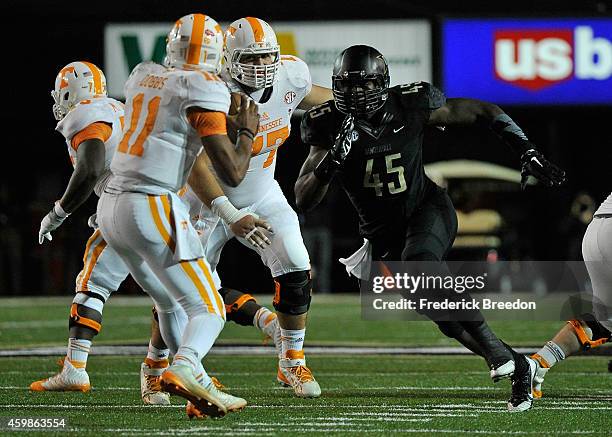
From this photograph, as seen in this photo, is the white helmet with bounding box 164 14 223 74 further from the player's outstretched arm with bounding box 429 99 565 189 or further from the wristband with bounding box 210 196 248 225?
the player's outstretched arm with bounding box 429 99 565 189

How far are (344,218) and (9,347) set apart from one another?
962cm

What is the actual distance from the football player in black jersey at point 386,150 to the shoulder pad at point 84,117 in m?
1.03

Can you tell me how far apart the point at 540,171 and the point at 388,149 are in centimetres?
81

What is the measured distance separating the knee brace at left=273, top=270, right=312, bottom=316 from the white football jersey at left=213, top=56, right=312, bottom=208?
1.51 ft

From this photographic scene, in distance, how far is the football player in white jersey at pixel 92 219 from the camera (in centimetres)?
640

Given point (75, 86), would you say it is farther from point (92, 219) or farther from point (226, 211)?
point (226, 211)

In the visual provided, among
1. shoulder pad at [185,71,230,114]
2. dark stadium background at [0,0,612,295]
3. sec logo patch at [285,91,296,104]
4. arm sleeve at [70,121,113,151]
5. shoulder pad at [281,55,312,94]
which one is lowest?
dark stadium background at [0,0,612,295]

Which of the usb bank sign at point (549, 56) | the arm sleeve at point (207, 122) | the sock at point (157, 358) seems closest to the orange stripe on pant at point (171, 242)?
the arm sleeve at point (207, 122)

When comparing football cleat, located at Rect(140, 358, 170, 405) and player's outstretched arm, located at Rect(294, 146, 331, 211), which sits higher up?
player's outstretched arm, located at Rect(294, 146, 331, 211)

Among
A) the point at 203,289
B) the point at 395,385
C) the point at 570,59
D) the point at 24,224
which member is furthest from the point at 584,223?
the point at 203,289

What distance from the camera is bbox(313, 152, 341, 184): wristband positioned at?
19.3 ft

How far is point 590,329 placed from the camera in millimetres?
6273

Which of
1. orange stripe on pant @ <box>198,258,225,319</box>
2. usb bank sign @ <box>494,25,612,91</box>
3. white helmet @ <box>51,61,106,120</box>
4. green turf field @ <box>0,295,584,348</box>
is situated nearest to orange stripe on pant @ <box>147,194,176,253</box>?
orange stripe on pant @ <box>198,258,225,319</box>

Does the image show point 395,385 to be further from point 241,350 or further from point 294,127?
point 294,127
